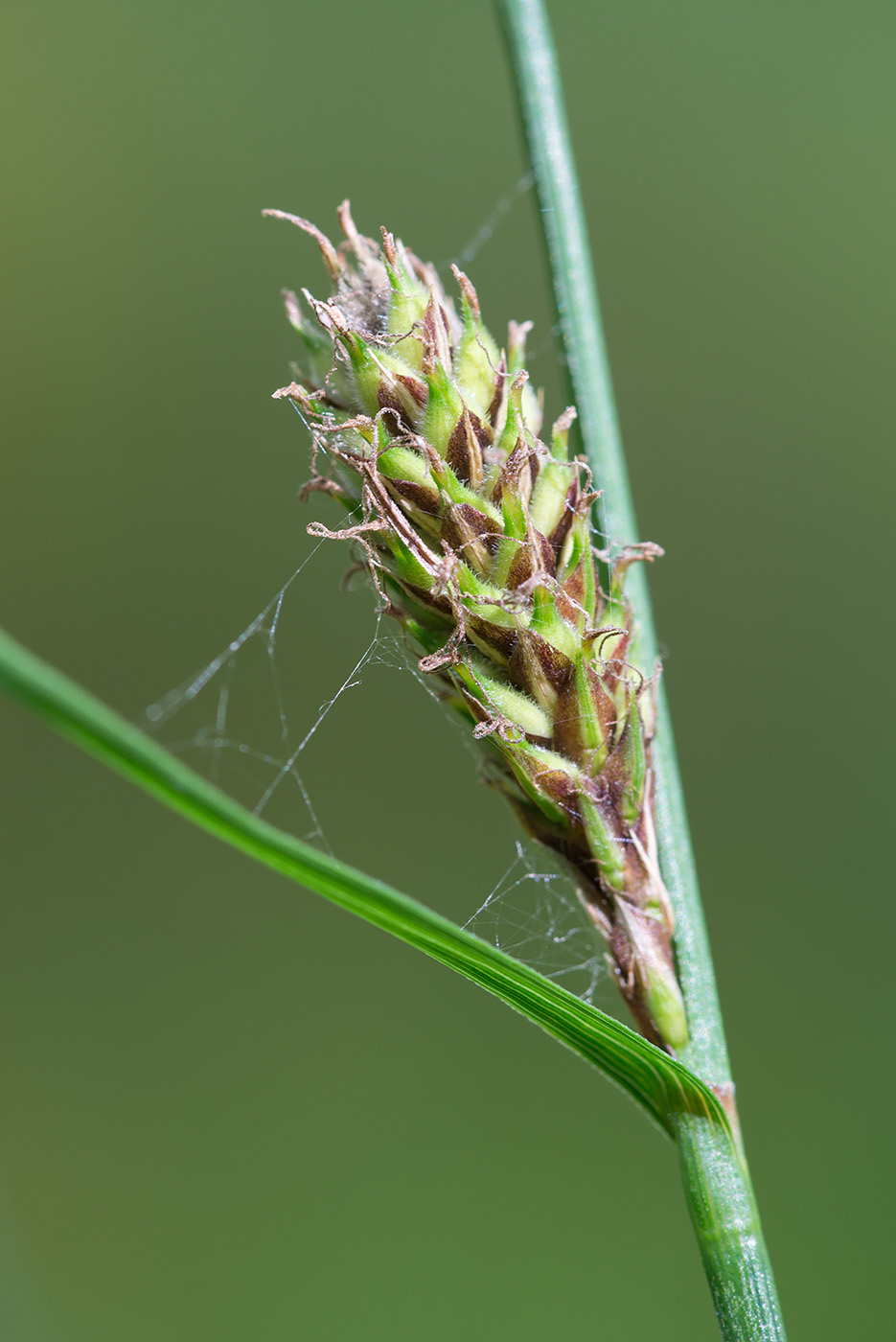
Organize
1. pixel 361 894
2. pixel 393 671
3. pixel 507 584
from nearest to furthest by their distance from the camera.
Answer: pixel 361 894
pixel 507 584
pixel 393 671

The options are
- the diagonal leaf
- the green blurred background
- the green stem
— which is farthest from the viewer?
the green blurred background

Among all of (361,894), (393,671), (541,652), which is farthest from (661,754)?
(393,671)

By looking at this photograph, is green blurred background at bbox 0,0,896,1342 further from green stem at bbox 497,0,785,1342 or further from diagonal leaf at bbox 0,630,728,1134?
diagonal leaf at bbox 0,630,728,1134

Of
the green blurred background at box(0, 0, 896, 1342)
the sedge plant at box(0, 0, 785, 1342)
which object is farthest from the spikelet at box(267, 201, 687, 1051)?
the green blurred background at box(0, 0, 896, 1342)

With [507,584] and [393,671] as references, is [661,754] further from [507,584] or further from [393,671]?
[393,671]

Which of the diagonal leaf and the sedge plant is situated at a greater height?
the sedge plant

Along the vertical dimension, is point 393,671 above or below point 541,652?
above

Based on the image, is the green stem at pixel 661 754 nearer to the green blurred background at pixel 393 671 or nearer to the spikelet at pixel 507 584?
the spikelet at pixel 507 584

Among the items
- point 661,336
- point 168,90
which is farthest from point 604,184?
point 168,90
